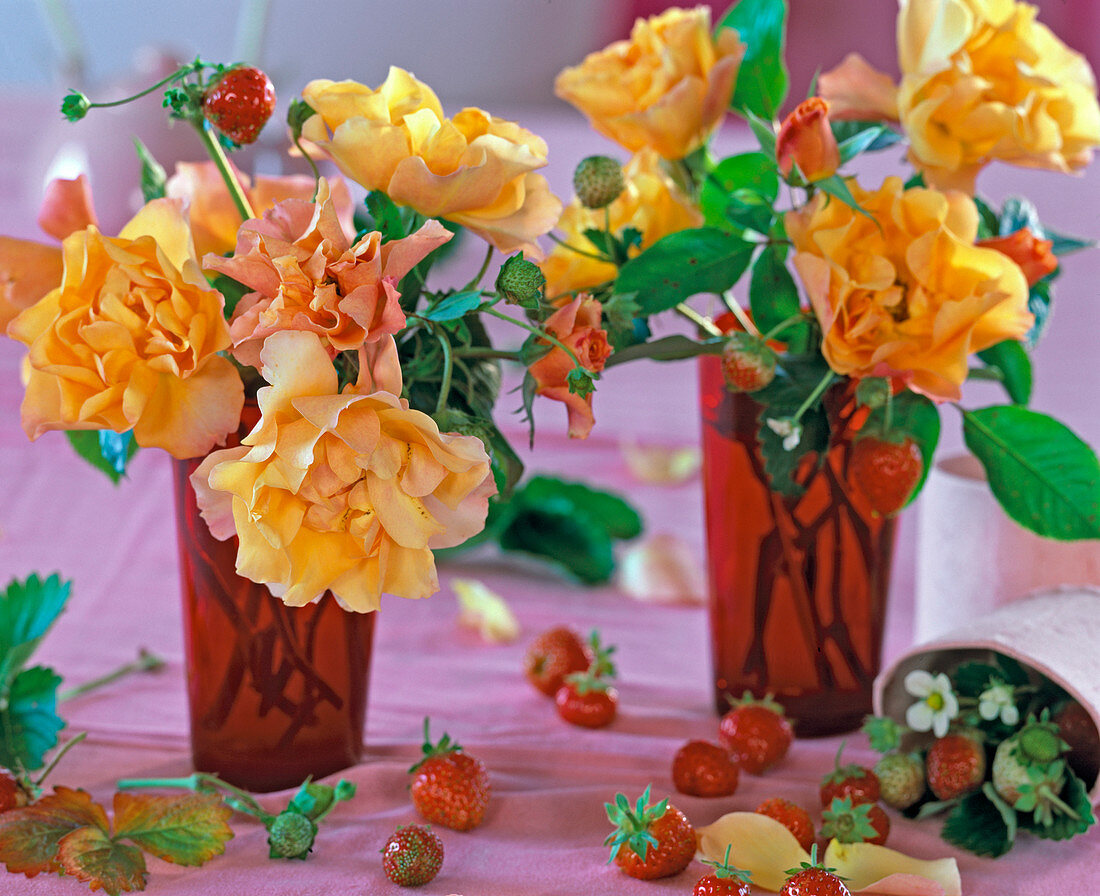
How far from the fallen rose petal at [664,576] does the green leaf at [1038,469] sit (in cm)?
36

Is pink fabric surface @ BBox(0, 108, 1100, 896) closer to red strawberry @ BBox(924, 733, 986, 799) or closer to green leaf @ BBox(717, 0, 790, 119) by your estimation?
red strawberry @ BBox(924, 733, 986, 799)

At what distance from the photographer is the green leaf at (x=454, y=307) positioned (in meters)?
0.47

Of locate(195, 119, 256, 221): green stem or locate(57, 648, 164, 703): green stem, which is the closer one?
locate(195, 119, 256, 221): green stem

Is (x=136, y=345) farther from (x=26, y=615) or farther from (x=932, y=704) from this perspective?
(x=932, y=704)

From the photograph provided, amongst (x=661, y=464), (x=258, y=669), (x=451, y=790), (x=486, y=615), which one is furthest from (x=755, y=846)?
(x=661, y=464)

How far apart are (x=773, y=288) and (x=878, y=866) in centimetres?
28

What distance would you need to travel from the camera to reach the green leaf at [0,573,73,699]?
64 cm

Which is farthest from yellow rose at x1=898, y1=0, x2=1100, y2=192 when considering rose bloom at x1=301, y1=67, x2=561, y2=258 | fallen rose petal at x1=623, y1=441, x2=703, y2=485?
fallen rose petal at x1=623, y1=441, x2=703, y2=485

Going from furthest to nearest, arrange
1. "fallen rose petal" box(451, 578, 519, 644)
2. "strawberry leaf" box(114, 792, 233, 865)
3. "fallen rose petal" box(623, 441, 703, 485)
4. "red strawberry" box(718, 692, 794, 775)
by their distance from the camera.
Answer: "fallen rose petal" box(623, 441, 703, 485) < "fallen rose petal" box(451, 578, 519, 644) < "red strawberry" box(718, 692, 794, 775) < "strawberry leaf" box(114, 792, 233, 865)

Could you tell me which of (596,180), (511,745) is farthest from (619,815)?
(596,180)

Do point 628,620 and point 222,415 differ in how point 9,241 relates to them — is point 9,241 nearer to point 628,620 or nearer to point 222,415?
point 222,415

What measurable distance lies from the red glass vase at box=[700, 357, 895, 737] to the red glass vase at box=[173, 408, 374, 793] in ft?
0.71

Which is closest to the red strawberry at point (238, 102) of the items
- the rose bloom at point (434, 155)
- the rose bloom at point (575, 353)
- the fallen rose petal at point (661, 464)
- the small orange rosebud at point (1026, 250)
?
the rose bloom at point (434, 155)

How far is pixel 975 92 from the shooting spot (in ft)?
1.89
